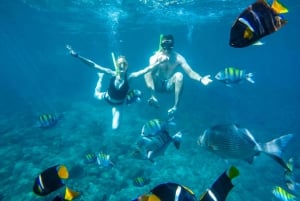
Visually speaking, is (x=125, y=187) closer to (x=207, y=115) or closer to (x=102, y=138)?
(x=102, y=138)

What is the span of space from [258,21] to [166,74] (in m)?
8.67

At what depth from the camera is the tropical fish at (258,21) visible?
2.07 m

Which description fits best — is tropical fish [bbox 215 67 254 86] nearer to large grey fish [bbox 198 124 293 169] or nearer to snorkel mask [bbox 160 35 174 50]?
→ large grey fish [bbox 198 124 293 169]

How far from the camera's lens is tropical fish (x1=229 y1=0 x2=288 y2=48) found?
2.07 m

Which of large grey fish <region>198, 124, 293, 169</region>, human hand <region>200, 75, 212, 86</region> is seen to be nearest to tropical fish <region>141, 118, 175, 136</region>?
large grey fish <region>198, 124, 293, 169</region>

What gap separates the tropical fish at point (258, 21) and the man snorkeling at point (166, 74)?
266 inches

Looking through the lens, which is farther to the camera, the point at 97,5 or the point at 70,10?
the point at 70,10

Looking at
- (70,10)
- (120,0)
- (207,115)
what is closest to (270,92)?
(207,115)

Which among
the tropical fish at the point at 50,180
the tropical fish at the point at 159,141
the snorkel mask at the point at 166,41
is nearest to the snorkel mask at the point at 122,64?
the snorkel mask at the point at 166,41

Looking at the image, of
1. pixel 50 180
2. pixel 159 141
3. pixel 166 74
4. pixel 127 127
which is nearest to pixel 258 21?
pixel 50 180

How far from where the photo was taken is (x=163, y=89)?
390 inches

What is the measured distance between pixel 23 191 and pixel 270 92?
39.8 metres

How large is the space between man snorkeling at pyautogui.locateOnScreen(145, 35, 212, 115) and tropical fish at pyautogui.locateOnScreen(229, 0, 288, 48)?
6.76m

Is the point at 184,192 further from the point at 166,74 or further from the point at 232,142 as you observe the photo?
the point at 166,74
